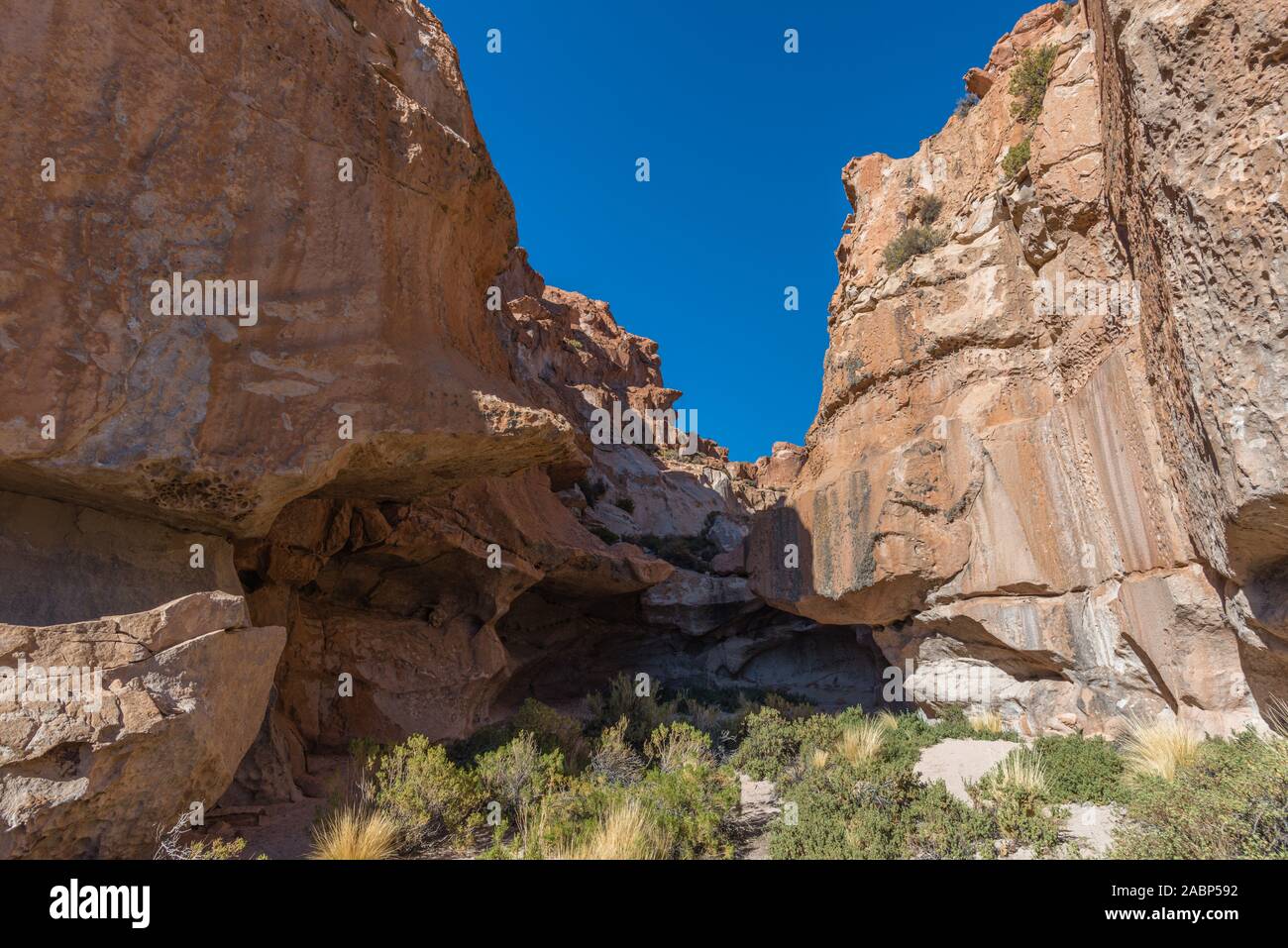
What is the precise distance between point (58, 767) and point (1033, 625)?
38.6ft

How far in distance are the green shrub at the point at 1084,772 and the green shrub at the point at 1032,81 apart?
35.1 ft

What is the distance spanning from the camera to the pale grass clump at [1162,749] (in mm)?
6656

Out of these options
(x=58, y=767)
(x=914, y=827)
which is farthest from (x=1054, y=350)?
(x=58, y=767)

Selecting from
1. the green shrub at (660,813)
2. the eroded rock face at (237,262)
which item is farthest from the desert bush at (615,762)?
the eroded rock face at (237,262)

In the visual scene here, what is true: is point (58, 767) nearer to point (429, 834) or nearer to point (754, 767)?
point (429, 834)

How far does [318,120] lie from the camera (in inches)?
299

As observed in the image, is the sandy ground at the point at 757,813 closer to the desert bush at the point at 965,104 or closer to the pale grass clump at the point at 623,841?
the pale grass clump at the point at 623,841

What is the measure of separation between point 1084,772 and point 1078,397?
5316mm

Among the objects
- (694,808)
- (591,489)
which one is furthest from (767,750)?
(591,489)

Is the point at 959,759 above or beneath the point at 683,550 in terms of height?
beneath

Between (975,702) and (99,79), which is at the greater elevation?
(99,79)

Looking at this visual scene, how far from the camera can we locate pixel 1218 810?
15.7 ft

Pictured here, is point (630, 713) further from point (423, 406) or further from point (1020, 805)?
point (423, 406)

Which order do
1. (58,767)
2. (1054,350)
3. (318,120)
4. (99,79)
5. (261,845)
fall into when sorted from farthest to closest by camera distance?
(1054,350)
(318,120)
(261,845)
(99,79)
(58,767)
